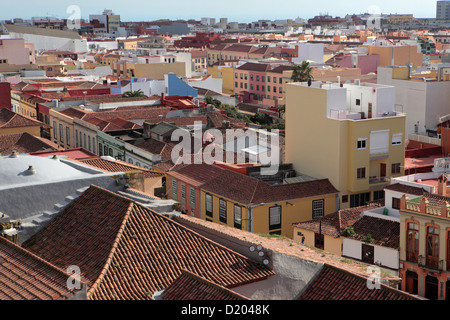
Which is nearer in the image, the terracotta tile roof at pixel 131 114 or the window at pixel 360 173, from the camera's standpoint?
the window at pixel 360 173

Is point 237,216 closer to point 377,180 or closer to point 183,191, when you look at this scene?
point 183,191

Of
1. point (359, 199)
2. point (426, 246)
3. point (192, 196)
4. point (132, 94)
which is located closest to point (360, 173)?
point (359, 199)

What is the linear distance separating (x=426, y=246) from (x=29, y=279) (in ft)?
51.7

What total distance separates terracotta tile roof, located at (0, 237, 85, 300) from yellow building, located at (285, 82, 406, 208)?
21.6 m

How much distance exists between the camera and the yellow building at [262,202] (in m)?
30.5

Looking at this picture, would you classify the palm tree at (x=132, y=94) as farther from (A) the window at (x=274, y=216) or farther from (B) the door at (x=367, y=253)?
(B) the door at (x=367, y=253)

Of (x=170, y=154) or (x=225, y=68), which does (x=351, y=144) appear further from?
(x=225, y=68)

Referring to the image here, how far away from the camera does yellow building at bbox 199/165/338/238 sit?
99.9 ft

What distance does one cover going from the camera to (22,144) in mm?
38375

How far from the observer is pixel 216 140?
40.4 m

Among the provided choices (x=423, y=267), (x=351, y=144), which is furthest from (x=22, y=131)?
(x=423, y=267)

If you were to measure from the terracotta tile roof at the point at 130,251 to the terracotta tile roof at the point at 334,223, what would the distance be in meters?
13.2

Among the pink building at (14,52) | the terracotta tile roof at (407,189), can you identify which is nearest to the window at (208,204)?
the terracotta tile roof at (407,189)
